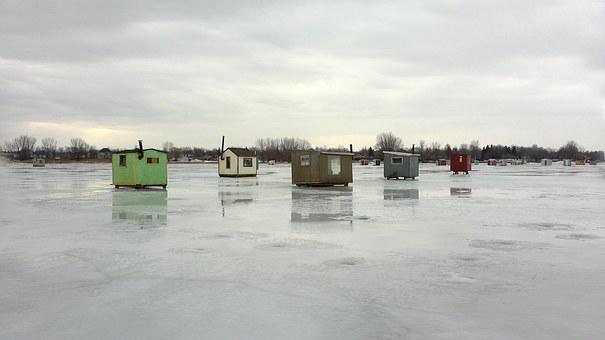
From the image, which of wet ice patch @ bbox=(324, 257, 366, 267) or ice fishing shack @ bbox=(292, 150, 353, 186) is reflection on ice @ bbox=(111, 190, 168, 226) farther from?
ice fishing shack @ bbox=(292, 150, 353, 186)

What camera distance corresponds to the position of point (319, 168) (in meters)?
32.8

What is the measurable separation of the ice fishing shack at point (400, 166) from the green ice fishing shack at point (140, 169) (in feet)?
64.5

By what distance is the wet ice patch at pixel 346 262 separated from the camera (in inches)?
→ 344

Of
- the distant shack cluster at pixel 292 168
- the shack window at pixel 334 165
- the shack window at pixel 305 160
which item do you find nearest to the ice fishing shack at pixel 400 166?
the distant shack cluster at pixel 292 168

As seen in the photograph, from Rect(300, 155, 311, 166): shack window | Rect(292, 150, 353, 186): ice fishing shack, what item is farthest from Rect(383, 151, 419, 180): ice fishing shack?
Rect(300, 155, 311, 166): shack window

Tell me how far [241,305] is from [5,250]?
6080mm

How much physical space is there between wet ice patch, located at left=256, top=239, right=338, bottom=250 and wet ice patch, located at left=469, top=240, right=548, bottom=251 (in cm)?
284

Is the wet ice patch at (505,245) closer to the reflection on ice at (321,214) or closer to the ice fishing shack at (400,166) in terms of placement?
the reflection on ice at (321,214)

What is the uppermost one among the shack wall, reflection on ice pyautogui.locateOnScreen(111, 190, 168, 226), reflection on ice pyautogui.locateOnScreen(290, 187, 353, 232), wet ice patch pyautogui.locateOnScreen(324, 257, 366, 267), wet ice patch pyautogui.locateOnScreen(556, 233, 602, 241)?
the shack wall

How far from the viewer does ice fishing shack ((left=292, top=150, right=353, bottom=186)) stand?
32.7m

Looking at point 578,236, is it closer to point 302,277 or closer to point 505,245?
point 505,245

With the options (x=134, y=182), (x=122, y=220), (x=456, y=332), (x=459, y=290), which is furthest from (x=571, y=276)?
(x=134, y=182)

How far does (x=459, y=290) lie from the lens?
7078mm

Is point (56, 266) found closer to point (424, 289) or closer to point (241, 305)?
point (241, 305)
